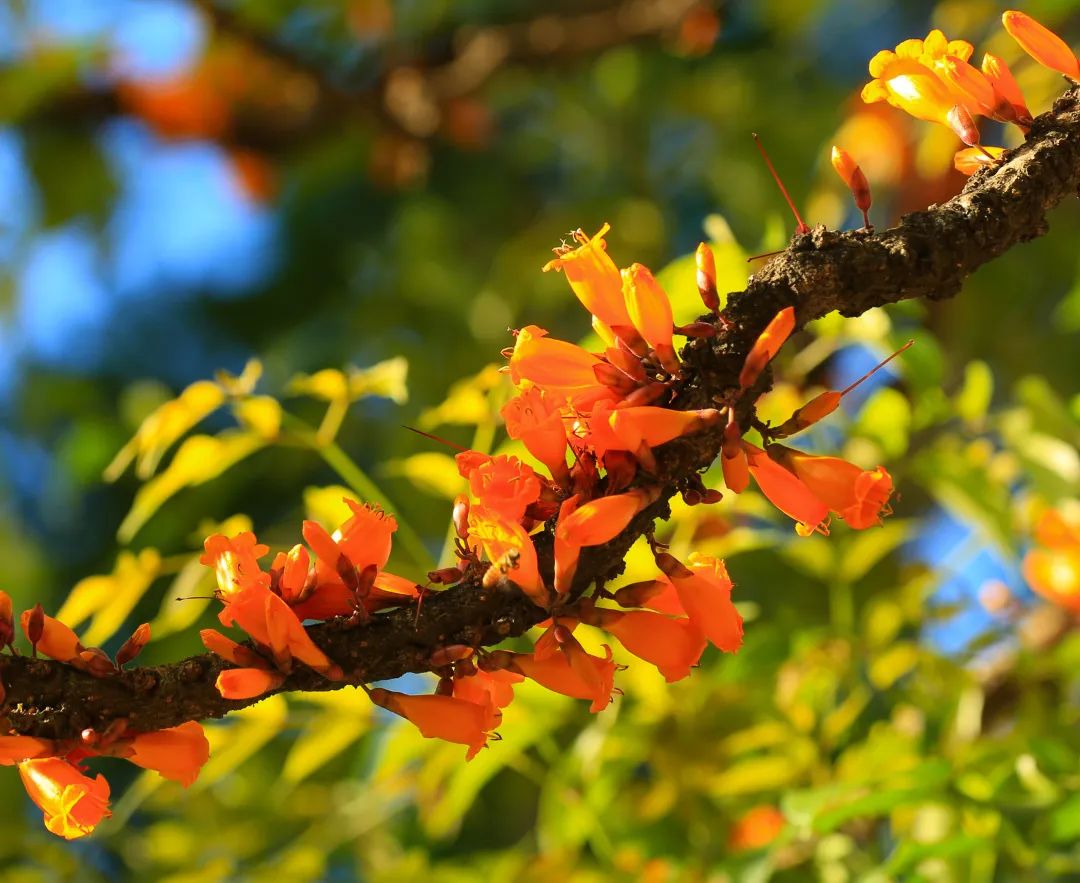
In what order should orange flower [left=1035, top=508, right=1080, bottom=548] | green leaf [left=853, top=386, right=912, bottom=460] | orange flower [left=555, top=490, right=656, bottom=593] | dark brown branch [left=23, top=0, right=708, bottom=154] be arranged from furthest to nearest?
dark brown branch [left=23, top=0, right=708, bottom=154]
orange flower [left=1035, top=508, right=1080, bottom=548]
green leaf [left=853, top=386, right=912, bottom=460]
orange flower [left=555, top=490, right=656, bottom=593]

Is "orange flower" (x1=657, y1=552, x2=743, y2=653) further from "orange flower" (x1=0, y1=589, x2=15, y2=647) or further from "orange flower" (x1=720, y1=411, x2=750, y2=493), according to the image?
"orange flower" (x1=0, y1=589, x2=15, y2=647)

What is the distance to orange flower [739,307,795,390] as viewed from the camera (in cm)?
29

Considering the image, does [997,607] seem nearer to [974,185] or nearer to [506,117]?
[974,185]

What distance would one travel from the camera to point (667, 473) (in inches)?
11.6

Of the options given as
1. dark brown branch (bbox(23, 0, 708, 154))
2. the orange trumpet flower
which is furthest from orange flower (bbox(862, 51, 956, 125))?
dark brown branch (bbox(23, 0, 708, 154))

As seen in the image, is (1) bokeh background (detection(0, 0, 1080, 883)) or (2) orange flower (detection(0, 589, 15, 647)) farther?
(1) bokeh background (detection(0, 0, 1080, 883))

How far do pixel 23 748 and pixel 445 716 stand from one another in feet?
0.34

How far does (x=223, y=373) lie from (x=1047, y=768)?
40cm

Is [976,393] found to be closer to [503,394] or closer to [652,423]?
[503,394]

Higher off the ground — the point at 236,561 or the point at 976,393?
the point at 236,561

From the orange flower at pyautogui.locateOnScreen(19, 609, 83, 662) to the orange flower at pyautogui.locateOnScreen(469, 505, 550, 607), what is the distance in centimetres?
11

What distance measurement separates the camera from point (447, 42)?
1569 mm

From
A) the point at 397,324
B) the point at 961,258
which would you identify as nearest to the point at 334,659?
the point at 961,258

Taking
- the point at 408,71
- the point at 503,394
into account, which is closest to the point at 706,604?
the point at 503,394
